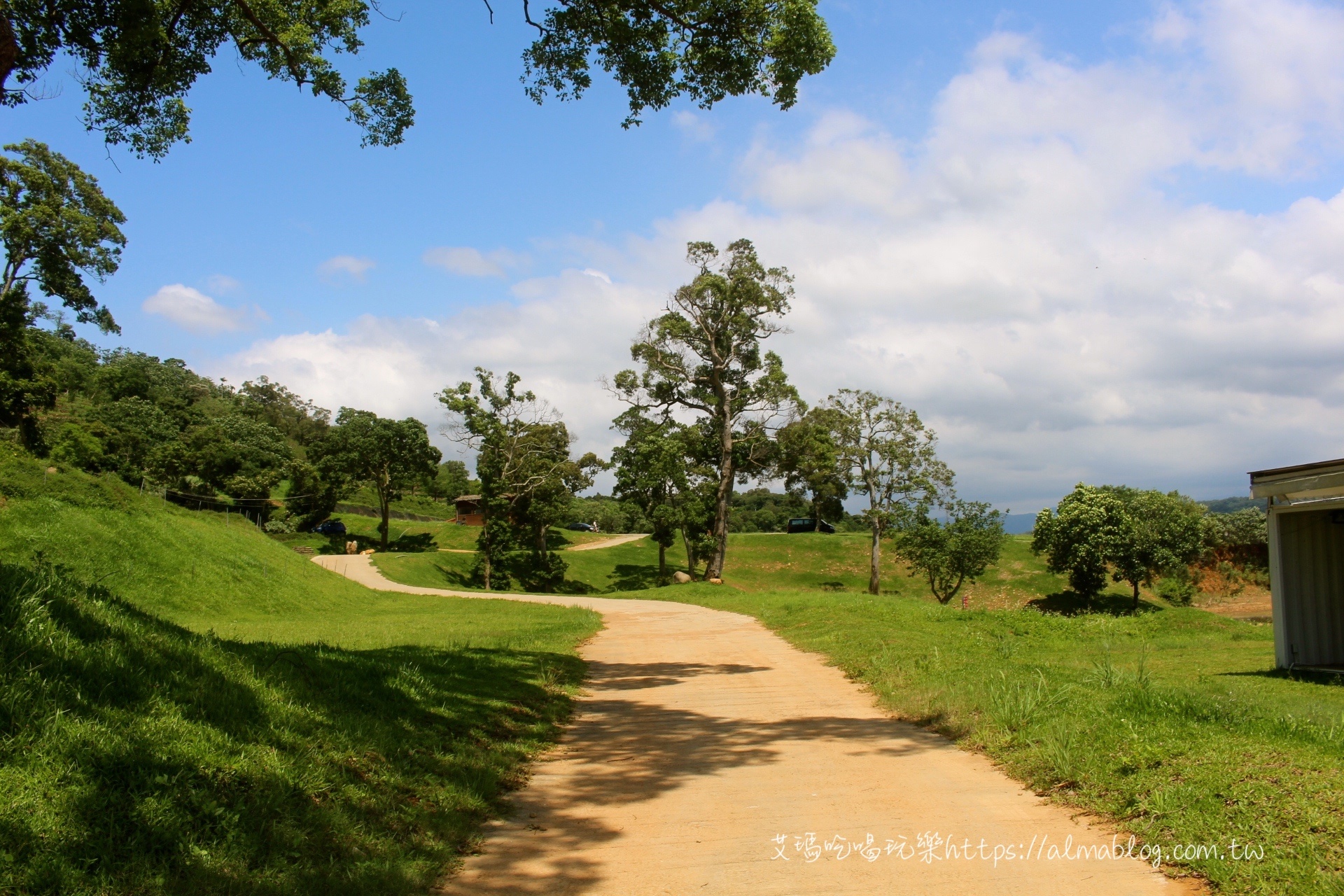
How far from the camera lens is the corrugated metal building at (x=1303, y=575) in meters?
12.6

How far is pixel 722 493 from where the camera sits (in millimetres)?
36250

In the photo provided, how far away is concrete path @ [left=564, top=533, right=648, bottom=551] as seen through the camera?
60.0 m

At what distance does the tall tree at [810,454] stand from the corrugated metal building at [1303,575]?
77.0ft

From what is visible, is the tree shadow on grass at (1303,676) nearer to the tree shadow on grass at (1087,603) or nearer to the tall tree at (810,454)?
the tall tree at (810,454)

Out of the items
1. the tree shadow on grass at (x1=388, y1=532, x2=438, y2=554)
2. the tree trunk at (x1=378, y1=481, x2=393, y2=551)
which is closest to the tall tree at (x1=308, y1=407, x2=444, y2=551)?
the tree trunk at (x1=378, y1=481, x2=393, y2=551)

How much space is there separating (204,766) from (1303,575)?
49.7ft

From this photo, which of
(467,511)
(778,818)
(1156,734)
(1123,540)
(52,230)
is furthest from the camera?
(467,511)

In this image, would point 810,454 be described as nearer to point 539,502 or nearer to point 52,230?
point 539,502

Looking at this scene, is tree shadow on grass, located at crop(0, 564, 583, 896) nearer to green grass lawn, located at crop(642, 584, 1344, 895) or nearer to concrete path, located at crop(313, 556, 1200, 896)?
concrete path, located at crop(313, 556, 1200, 896)

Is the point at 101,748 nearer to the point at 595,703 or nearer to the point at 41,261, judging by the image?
the point at 595,703

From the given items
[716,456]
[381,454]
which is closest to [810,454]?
[716,456]

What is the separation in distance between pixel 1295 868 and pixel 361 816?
4662mm

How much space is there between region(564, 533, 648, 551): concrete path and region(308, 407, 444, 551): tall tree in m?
12.1

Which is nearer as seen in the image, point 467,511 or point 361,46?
point 361,46
